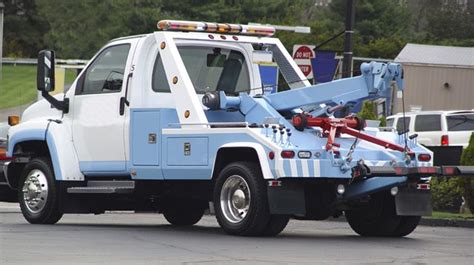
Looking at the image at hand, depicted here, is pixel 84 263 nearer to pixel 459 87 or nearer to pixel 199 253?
pixel 199 253

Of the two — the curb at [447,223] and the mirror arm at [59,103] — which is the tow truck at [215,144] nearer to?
the mirror arm at [59,103]

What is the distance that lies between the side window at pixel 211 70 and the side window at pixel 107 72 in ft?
2.13

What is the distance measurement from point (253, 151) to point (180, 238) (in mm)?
1306

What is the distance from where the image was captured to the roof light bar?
14.9 metres

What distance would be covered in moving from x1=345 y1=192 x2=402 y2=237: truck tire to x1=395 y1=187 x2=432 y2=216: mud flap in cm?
34

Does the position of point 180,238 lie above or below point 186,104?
below

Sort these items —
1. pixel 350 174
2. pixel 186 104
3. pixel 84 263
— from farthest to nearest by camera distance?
pixel 186 104, pixel 350 174, pixel 84 263

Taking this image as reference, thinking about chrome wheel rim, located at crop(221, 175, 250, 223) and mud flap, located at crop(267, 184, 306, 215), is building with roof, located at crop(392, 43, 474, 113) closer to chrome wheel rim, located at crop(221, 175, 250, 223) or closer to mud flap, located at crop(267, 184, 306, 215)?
chrome wheel rim, located at crop(221, 175, 250, 223)

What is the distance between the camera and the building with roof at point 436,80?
45594 mm

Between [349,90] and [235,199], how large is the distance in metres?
1.84

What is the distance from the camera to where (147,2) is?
62531mm

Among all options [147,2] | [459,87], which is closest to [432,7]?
[147,2]

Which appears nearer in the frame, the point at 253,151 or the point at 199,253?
the point at 199,253

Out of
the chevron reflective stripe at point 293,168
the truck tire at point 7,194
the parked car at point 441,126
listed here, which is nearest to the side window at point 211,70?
the chevron reflective stripe at point 293,168
